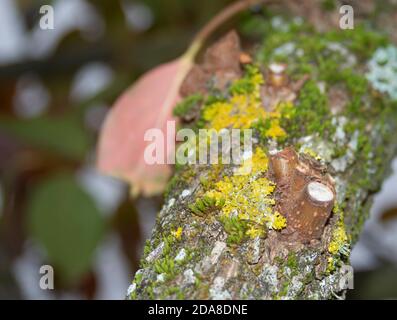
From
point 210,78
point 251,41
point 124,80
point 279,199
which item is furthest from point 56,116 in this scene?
point 279,199

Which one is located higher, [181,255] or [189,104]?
[189,104]

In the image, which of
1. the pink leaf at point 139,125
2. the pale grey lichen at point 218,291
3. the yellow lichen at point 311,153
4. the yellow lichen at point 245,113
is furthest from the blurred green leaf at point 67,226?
the pale grey lichen at point 218,291

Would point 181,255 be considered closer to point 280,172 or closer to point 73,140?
point 280,172

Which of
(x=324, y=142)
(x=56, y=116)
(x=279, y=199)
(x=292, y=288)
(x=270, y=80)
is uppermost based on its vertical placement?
(x=56, y=116)

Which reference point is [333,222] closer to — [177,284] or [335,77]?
[177,284]

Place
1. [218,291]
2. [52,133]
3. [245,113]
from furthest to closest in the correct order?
[52,133] < [245,113] < [218,291]

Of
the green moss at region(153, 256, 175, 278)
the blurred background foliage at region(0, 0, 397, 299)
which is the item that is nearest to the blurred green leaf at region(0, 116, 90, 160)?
the blurred background foliage at region(0, 0, 397, 299)

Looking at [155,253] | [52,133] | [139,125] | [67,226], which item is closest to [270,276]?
[155,253]
